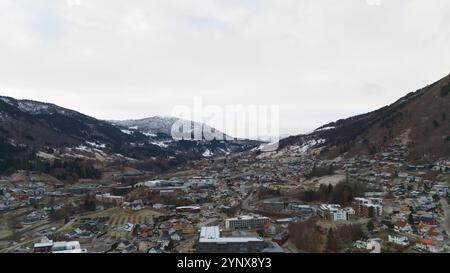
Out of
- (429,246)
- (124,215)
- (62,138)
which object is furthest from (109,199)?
(62,138)

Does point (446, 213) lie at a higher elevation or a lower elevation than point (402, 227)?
higher

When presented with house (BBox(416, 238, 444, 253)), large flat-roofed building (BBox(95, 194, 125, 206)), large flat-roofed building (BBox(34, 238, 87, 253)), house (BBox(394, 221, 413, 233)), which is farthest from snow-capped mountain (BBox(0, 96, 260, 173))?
house (BBox(416, 238, 444, 253))

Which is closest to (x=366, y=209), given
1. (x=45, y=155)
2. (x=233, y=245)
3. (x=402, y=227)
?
(x=402, y=227)

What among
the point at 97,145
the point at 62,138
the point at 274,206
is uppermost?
the point at 62,138

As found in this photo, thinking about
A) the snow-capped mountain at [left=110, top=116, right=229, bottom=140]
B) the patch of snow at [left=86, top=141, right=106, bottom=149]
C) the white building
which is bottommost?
the white building

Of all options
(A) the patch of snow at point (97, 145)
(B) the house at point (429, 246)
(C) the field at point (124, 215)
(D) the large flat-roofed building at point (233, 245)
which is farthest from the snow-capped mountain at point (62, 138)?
(B) the house at point (429, 246)

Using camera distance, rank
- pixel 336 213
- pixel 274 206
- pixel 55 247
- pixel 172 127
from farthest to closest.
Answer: pixel 172 127, pixel 274 206, pixel 336 213, pixel 55 247

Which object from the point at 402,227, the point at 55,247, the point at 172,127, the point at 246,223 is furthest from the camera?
the point at 172,127

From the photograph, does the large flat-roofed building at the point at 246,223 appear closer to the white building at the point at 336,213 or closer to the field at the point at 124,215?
the white building at the point at 336,213

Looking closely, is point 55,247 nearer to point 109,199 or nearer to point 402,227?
point 402,227

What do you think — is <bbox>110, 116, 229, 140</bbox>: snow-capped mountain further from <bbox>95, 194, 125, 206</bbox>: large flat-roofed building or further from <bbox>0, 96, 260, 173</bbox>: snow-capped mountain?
<bbox>95, 194, 125, 206</bbox>: large flat-roofed building

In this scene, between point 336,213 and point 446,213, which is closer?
point 336,213

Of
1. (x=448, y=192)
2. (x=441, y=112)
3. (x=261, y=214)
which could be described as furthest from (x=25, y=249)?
(x=441, y=112)
